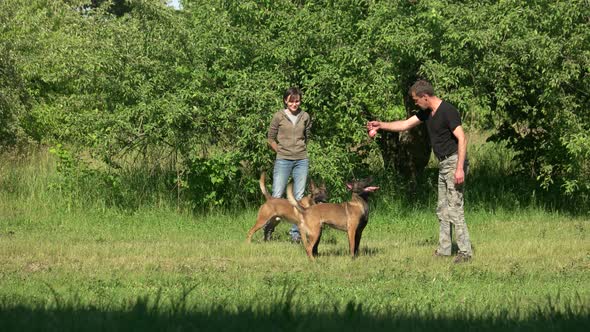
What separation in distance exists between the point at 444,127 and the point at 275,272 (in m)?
2.92

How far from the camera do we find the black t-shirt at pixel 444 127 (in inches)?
450

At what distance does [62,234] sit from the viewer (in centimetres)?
1480

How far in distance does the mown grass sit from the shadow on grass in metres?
0.02

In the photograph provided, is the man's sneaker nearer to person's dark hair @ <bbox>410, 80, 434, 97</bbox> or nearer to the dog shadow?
the dog shadow

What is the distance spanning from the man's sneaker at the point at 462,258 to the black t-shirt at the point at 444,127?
49.8 inches

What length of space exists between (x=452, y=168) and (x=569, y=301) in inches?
162

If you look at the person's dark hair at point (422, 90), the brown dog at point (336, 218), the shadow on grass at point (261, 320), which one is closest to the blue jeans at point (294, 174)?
the brown dog at point (336, 218)

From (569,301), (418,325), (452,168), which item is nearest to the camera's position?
(418,325)

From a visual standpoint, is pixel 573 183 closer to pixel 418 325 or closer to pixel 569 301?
pixel 569 301

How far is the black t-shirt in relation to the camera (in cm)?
1144

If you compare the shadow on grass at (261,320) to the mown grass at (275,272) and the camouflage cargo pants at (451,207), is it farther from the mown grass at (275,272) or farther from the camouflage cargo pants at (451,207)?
the camouflage cargo pants at (451,207)

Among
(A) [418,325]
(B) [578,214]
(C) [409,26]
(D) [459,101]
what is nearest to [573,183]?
(B) [578,214]

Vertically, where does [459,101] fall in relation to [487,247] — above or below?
above

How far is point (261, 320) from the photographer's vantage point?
634cm
